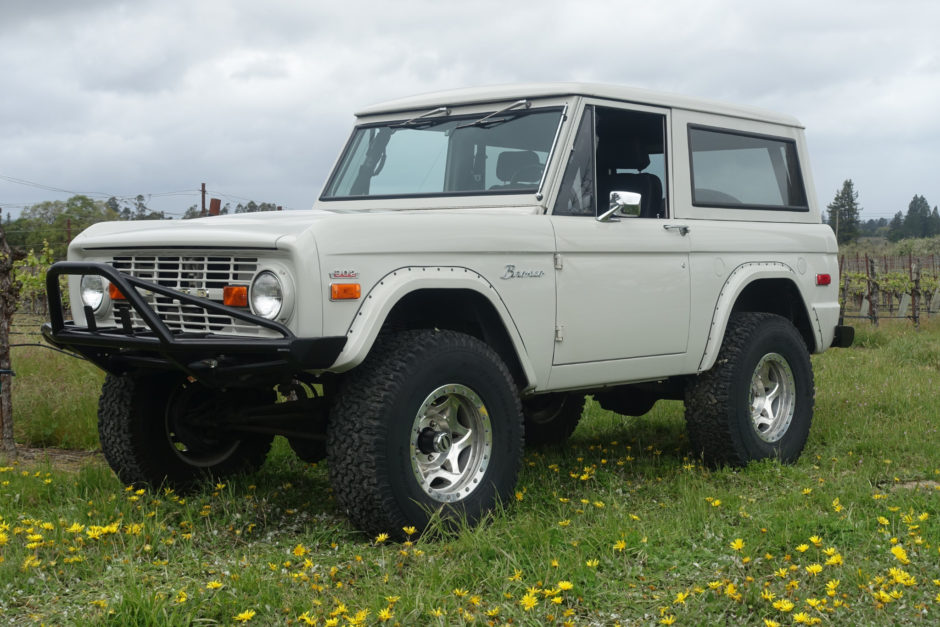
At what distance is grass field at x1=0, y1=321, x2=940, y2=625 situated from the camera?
345 cm

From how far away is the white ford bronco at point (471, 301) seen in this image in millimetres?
3984

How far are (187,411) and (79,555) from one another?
4.39 ft

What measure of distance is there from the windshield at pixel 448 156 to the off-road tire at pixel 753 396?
1761 millimetres

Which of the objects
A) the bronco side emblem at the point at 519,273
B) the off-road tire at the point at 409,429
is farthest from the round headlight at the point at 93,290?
the bronco side emblem at the point at 519,273

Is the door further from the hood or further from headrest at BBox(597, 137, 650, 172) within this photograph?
the hood

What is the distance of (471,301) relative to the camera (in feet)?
15.0

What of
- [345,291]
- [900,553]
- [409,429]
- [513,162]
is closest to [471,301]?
[409,429]

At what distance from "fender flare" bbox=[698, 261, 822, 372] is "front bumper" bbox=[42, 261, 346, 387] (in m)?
2.66

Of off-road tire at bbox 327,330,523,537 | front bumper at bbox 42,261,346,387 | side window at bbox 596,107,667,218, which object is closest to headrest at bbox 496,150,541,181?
side window at bbox 596,107,667,218

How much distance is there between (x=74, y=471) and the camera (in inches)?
235

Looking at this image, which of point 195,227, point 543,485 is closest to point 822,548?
point 543,485

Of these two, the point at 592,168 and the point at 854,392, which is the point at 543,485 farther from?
the point at 854,392

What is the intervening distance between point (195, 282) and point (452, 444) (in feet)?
4.47

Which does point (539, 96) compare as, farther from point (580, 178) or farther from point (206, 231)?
point (206, 231)
